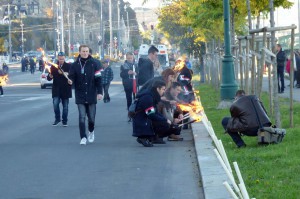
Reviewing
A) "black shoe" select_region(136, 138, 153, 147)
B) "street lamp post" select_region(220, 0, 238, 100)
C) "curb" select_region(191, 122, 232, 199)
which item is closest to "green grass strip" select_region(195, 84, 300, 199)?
"curb" select_region(191, 122, 232, 199)

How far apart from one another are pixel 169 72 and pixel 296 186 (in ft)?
24.7

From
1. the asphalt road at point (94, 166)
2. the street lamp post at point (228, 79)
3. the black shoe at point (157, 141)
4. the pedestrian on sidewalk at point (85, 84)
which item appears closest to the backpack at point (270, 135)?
the asphalt road at point (94, 166)

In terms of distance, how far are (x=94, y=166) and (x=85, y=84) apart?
338 cm

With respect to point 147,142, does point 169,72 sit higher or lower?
higher

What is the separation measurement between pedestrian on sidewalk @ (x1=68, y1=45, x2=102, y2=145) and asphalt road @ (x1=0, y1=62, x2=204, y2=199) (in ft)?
2.03

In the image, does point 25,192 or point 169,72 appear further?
point 169,72

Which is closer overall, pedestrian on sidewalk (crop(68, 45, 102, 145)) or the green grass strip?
the green grass strip

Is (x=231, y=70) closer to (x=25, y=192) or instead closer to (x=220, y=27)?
(x=220, y=27)

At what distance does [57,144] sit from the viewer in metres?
15.9

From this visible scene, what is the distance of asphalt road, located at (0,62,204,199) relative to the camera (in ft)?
33.5

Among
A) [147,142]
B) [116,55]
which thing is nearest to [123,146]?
[147,142]

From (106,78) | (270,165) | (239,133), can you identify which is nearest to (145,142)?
(239,133)

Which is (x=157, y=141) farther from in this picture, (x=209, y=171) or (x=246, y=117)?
(x=209, y=171)

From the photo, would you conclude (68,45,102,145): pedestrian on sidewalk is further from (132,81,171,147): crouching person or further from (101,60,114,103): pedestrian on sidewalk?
(101,60,114,103): pedestrian on sidewalk
